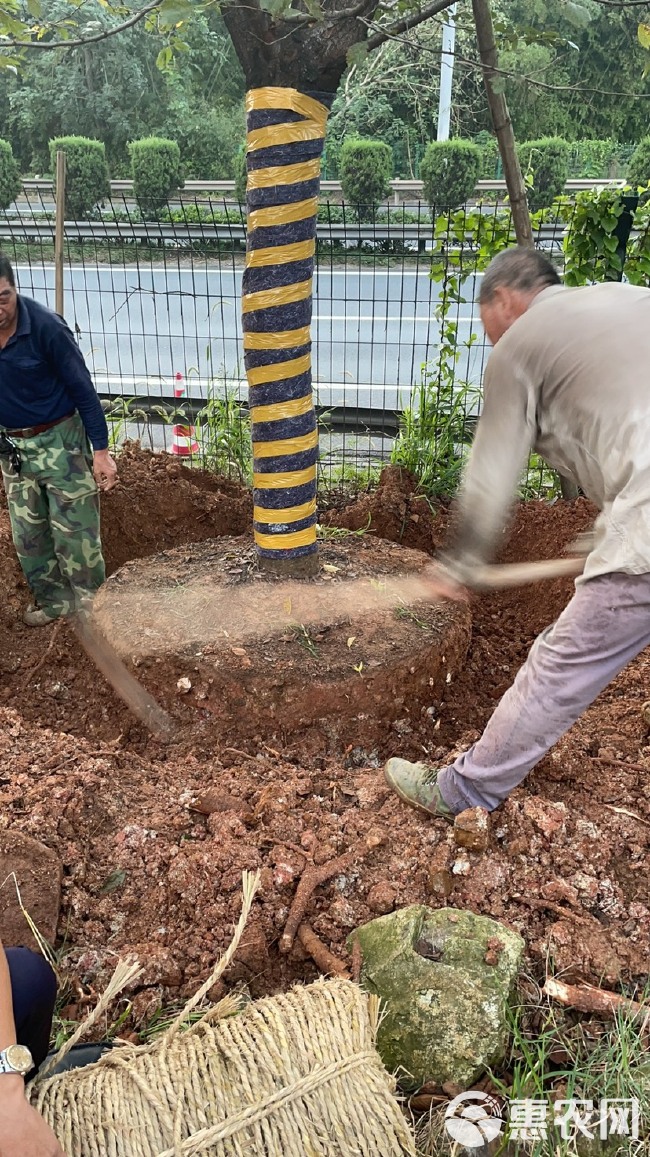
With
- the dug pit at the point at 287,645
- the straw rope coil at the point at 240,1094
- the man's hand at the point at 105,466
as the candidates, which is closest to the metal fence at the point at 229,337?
the man's hand at the point at 105,466

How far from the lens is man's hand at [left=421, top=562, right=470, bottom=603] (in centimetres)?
297

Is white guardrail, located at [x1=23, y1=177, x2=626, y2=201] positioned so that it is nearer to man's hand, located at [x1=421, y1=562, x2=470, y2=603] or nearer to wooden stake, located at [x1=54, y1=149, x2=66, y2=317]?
wooden stake, located at [x1=54, y1=149, x2=66, y2=317]

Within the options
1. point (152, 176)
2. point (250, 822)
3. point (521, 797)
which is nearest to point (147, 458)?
point (250, 822)

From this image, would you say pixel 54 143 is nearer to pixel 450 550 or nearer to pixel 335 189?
pixel 335 189

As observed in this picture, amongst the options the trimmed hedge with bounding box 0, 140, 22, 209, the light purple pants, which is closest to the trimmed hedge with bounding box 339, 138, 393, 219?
the trimmed hedge with bounding box 0, 140, 22, 209

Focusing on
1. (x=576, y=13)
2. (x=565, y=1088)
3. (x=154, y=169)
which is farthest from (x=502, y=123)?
(x=154, y=169)

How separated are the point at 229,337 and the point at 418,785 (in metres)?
6.10

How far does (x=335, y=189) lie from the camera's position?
78.0 ft

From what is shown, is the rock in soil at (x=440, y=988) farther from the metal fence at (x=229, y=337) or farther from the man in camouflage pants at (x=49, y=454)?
the metal fence at (x=229, y=337)

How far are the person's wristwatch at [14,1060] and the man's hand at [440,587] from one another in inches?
79.9

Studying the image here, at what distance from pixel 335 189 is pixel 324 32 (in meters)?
23.4

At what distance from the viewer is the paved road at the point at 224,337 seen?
6.77 m

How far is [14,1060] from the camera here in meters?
1.19

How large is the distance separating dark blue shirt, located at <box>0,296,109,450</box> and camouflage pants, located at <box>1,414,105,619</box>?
104 millimetres
